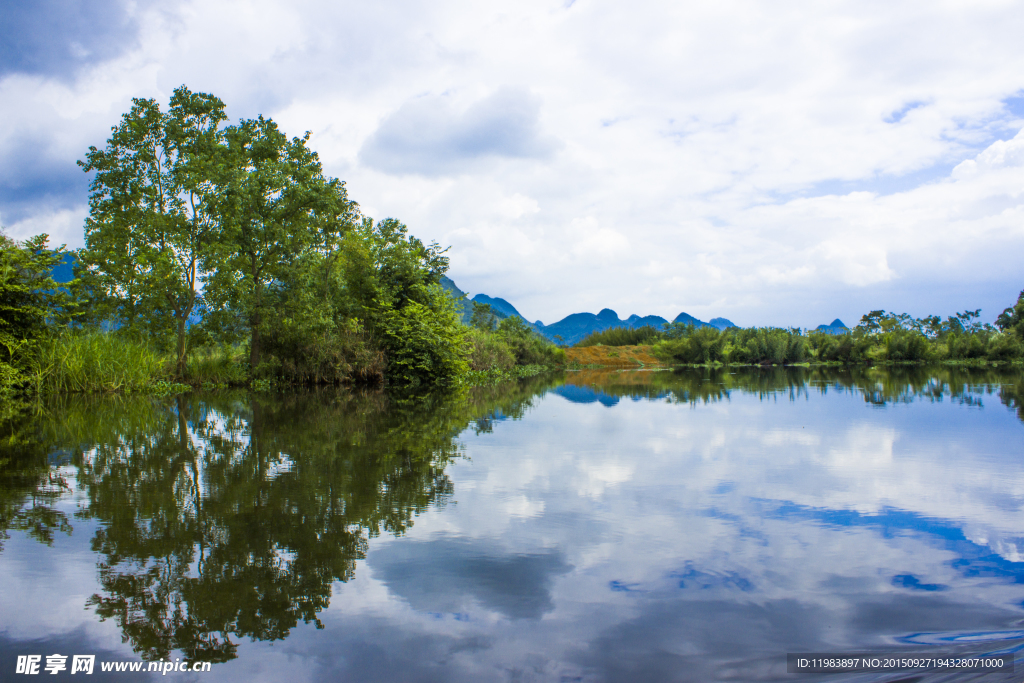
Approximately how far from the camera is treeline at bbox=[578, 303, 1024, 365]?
3825cm

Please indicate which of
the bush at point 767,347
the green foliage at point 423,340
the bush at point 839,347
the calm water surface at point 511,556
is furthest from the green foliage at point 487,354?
the bush at point 839,347

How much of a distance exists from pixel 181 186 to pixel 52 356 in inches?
219

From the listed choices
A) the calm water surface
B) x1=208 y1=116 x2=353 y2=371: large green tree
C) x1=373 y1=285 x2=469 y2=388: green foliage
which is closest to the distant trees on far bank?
x1=373 y1=285 x2=469 y2=388: green foliage

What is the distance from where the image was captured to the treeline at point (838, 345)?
1506 inches

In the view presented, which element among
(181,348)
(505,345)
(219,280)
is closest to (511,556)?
(219,280)

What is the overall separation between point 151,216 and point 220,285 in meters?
2.55

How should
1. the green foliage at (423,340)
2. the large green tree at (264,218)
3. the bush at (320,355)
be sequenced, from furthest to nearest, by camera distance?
1. the green foliage at (423,340)
2. the bush at (320,355)
3. the large green tree at (264,218)

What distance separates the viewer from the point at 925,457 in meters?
5.91

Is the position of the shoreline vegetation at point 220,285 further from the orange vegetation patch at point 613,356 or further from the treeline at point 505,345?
the orange vegetation patch at point 613,356

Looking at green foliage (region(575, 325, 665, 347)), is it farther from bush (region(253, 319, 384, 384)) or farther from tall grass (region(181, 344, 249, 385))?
tall grass (region(181, 344, 249, 385))

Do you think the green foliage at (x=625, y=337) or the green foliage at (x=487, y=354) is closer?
the green foliage at (x=487, y=354)

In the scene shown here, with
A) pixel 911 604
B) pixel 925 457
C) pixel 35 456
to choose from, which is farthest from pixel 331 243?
pixel 911 604

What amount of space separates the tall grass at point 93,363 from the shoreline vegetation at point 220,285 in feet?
0.13

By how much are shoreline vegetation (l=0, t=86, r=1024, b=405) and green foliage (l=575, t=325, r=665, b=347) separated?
37.5 metres
